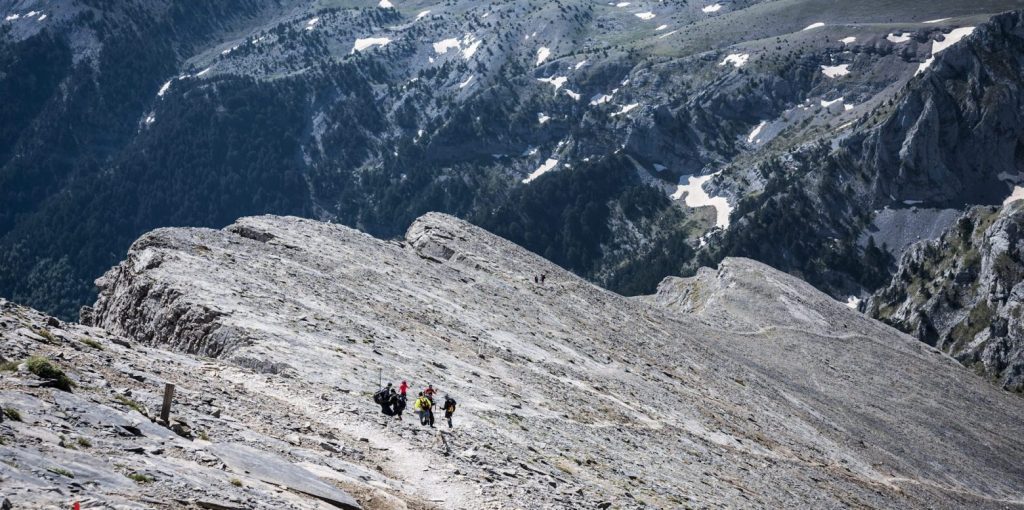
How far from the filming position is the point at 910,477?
223ft

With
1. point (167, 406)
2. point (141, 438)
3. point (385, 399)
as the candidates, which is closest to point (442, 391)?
point (385, 399)

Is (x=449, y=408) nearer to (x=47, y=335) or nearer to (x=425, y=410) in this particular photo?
(x=425, y=410)

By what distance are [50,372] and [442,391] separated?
17997mm

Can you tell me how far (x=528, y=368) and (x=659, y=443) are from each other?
8489 millimetres

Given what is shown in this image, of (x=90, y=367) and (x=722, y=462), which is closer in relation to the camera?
(x=90, y=367)

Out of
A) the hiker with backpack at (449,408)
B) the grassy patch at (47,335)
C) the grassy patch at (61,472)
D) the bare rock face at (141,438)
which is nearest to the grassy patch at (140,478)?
the bare rock face at (141,438)

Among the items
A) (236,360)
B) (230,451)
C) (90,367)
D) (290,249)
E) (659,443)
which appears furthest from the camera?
(290,249)

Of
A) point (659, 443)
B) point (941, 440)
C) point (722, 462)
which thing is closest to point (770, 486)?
point (722, 462)

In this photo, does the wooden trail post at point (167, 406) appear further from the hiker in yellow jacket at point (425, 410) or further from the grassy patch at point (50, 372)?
the hiker in yellow jacket at point (425, 410)

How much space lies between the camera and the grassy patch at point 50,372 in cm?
2592

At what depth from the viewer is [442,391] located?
1628 inches

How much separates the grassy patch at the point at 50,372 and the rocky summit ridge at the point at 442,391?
287 millimetres

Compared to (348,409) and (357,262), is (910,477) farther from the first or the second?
(348,409)

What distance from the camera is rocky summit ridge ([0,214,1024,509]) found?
24.9 m
